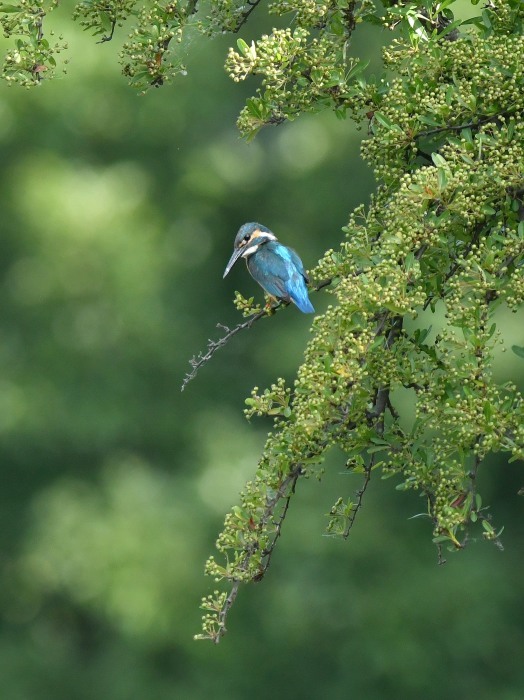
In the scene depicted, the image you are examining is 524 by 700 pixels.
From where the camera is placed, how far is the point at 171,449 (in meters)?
10.9

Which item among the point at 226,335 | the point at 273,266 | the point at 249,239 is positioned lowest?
the point at 249,239

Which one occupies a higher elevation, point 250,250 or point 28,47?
point 28,47

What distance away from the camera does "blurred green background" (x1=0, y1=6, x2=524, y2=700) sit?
1014cm

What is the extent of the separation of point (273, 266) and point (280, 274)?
0.11 metres

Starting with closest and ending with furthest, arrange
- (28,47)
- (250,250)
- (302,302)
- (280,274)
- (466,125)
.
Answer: (466,125), (28,47), (302,302), (280,274), (250,250)

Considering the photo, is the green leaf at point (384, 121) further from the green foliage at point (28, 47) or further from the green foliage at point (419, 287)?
the green foliage at point (28, 47)

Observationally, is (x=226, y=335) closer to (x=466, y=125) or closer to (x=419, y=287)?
(x=419, y=287)

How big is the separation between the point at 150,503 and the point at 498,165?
7580mm

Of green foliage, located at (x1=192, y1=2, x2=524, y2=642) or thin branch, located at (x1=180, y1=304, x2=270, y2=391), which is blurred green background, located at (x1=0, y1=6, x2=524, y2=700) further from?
green foliage, located at (x1=192, y1=2, x2=524, y2=642)

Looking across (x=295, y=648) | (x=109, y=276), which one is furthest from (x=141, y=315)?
(x=295, y=648)

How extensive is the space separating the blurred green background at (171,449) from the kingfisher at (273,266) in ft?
16.5

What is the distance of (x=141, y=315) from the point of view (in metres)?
10.7

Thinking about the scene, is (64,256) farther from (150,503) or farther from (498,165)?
(498,165)

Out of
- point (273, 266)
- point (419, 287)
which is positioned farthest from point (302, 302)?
point (419, 287)
